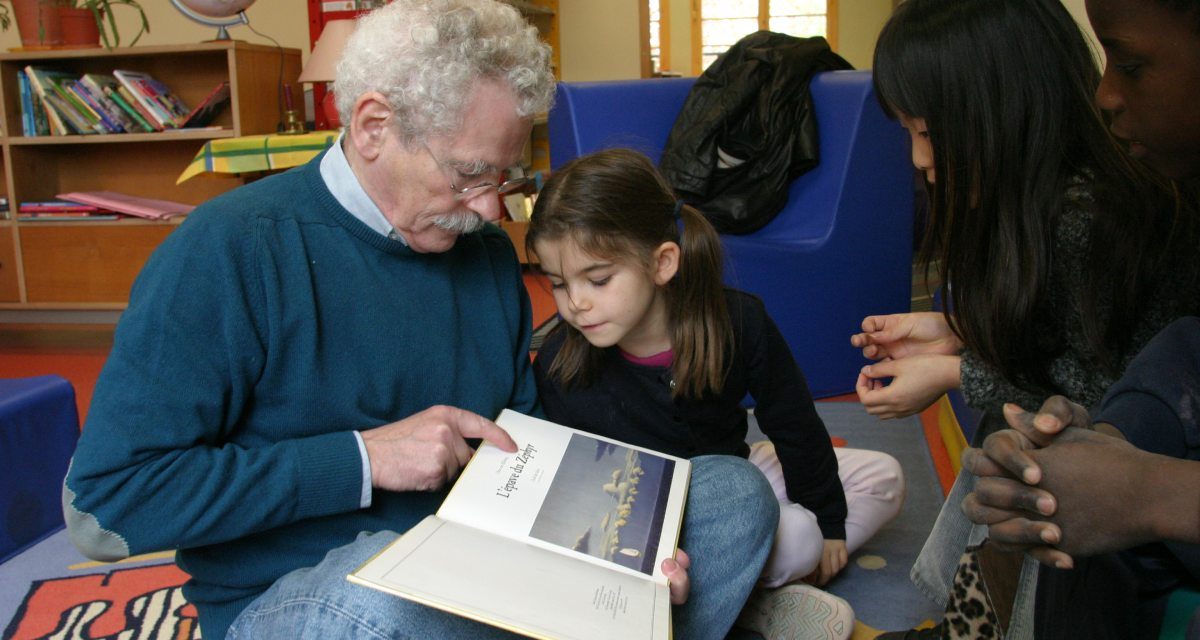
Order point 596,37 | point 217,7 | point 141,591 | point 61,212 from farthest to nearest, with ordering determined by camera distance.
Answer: point 596,37 < point 61,212 < point 217,7 < point 141,591

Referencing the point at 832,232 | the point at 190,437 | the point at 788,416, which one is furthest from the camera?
the point at 832,232

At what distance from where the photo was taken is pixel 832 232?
8.39ft

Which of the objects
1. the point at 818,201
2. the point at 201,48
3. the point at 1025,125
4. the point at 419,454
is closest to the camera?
the point at 419,454

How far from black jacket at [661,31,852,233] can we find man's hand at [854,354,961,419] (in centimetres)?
137

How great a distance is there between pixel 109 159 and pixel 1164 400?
12.7ft

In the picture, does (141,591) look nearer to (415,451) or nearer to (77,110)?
(415,451)

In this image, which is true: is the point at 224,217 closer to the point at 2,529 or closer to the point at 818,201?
the point at 2,529

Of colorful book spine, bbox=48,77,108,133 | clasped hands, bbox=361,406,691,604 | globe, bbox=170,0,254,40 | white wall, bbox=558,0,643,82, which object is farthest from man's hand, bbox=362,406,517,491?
white wall, bbox=558,0,643,82

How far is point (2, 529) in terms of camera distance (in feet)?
5.88

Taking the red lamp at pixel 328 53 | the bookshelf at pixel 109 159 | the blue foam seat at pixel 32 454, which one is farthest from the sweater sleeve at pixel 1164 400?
the bookshelf at pixel 109 159

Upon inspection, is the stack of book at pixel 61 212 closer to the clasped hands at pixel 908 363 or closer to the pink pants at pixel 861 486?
the pink pants at pixel 861 486

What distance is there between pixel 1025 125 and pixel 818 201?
4.84 ft

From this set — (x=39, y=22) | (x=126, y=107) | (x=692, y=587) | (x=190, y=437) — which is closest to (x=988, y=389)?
(x=692, y=587)

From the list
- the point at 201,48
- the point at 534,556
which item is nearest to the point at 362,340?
the point at 534,556
